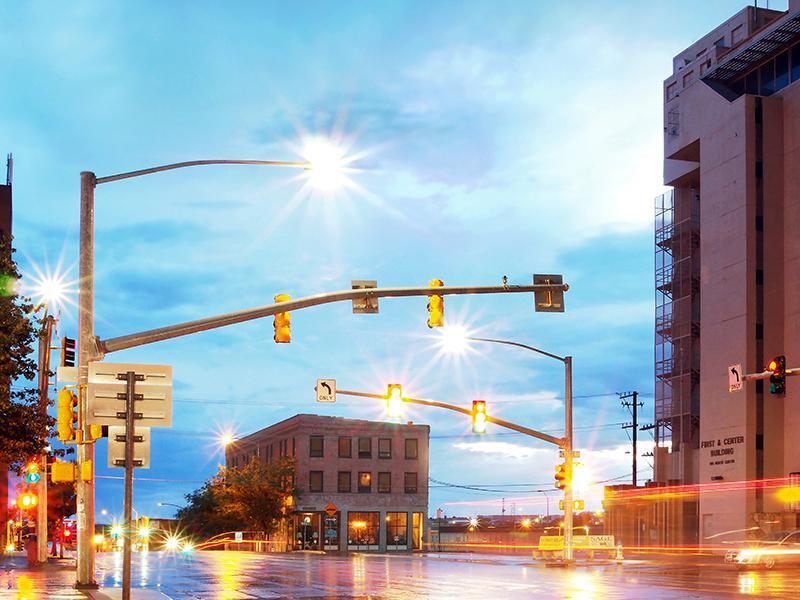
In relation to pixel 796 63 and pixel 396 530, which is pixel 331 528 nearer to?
pixel 396 530

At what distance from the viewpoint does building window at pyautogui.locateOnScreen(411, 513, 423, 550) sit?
98.6 m

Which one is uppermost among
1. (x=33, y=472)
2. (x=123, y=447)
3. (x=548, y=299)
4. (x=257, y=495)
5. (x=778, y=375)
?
(x=548, y=299)

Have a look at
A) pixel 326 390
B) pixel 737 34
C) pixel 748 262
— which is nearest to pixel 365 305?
pixel 326 390

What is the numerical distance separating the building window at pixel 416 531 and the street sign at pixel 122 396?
84374 millimetres

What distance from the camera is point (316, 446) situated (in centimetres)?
9669

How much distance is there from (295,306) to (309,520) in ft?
241

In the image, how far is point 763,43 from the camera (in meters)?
74.4

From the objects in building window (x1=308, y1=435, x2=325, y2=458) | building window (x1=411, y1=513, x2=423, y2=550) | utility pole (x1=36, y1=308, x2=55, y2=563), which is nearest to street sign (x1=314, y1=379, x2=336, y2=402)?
utility pole (x1=36, y1=308, x2=55, y2=563)

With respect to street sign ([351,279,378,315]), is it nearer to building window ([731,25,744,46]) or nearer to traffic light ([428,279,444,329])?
traffic light ([428,279,444,329])

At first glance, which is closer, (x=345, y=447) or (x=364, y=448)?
(x=345, y=447)

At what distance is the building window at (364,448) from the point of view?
9806cm

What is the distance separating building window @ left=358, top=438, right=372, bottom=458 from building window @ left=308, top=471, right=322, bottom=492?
4346 millimetres

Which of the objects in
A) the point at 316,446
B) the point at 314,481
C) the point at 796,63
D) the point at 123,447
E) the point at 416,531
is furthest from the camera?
the point at 416,531

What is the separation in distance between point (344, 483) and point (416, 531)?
8.23 m
